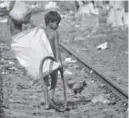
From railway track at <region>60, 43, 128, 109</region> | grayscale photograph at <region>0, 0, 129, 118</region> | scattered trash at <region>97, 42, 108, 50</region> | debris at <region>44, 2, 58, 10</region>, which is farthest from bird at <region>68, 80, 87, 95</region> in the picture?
debris at <region>44, 2, 58, 10</region>

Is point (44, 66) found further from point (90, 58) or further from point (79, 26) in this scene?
point (79, 26)

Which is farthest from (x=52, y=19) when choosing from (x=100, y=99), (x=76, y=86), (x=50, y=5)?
(x=50, y=5)

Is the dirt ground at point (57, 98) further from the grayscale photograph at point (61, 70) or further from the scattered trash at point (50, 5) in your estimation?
the scattered trash at point (50, 5)

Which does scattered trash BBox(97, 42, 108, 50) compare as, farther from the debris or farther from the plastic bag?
the debris

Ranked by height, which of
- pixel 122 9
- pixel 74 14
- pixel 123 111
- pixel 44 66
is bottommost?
pixel 74 14

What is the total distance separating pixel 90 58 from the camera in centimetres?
1168

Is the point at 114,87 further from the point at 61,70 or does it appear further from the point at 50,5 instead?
the point at 50,5

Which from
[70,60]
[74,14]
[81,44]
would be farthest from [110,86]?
[74,14]

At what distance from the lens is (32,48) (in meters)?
6.01

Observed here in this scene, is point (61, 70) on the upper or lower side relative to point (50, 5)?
upper

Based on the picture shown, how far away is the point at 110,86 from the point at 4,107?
213cm

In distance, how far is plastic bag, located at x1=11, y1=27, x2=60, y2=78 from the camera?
19.6 feet

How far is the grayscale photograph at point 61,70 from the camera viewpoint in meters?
6.02

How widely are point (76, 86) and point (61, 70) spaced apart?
1.84 metres
